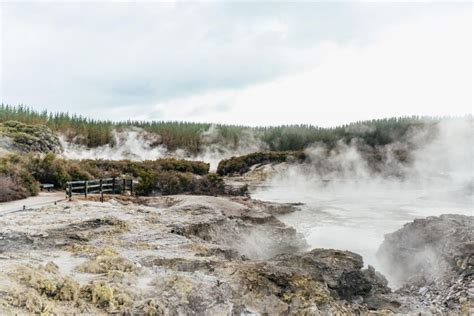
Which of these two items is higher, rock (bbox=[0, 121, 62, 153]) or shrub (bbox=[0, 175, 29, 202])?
rock (bbox=[0, 121, 62, 153])

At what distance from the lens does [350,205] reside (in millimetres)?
25359

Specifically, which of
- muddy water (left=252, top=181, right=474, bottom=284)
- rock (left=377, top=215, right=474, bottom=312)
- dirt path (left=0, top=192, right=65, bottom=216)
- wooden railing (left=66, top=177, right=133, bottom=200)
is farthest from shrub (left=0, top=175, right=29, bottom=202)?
rock (left=377, top=215, right=474, bottom=312)

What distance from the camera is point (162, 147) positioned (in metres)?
60.5

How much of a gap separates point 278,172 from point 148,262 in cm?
3285

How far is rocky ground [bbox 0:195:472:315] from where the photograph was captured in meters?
6.53

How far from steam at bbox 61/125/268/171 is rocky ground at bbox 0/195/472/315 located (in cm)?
3872

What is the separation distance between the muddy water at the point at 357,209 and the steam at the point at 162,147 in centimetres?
1978

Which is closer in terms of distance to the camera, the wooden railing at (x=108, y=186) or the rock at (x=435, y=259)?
the rock at (x=435, y=259)

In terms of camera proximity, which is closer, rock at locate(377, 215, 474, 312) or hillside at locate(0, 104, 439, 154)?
rock at locate(377, 215, 474, 312)

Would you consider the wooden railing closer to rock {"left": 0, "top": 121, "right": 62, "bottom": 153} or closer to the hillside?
rock {"left": 0, "top": 121, "right": 62, "bottom": 153}

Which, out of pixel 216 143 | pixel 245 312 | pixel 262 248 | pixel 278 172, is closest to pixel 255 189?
pixel 278 172

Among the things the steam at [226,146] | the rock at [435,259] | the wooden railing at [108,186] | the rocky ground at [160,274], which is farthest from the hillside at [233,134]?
the rocky ground at [160,274]

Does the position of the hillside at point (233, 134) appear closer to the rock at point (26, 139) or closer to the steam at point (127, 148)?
the steam at point (127, 148)

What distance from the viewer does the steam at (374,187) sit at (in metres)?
18.0
